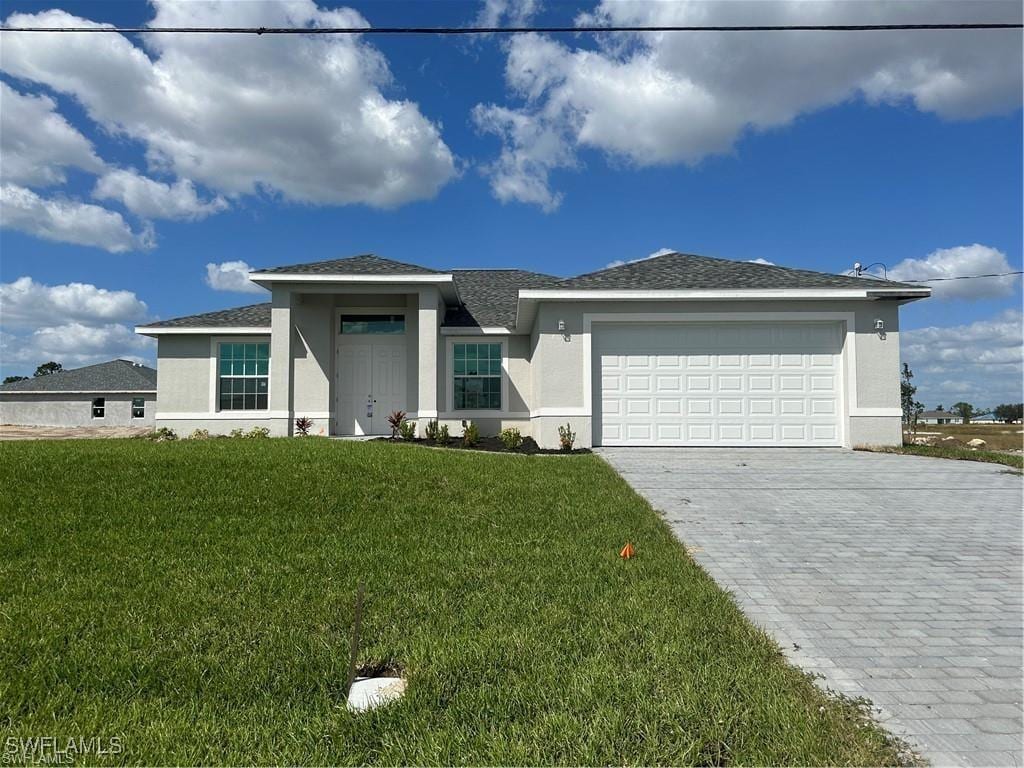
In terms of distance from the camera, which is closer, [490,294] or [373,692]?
[373,692]

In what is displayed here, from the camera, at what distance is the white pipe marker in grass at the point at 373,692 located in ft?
9.98

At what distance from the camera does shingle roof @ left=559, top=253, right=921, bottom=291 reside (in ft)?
44.3

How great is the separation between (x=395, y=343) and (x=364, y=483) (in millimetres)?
9448

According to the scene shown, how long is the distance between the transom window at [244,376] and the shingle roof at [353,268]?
3.05 m

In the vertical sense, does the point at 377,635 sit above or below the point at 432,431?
below

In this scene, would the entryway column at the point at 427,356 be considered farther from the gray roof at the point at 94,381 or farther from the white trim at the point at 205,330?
the gray roof at the point at 94,381

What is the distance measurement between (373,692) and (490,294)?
16.9m

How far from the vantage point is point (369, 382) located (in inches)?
658

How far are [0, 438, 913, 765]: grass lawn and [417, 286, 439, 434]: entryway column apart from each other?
7631mm

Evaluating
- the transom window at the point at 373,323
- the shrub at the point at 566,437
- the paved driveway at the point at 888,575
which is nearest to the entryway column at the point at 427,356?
the transom window at the point at 373,323

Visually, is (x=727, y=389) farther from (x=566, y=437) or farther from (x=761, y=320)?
(x=566, y=437)

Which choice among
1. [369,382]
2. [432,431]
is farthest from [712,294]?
[369,382]

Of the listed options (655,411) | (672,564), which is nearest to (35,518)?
(672,564)

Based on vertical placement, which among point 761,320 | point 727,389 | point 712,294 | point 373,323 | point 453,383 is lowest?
point 727,389
